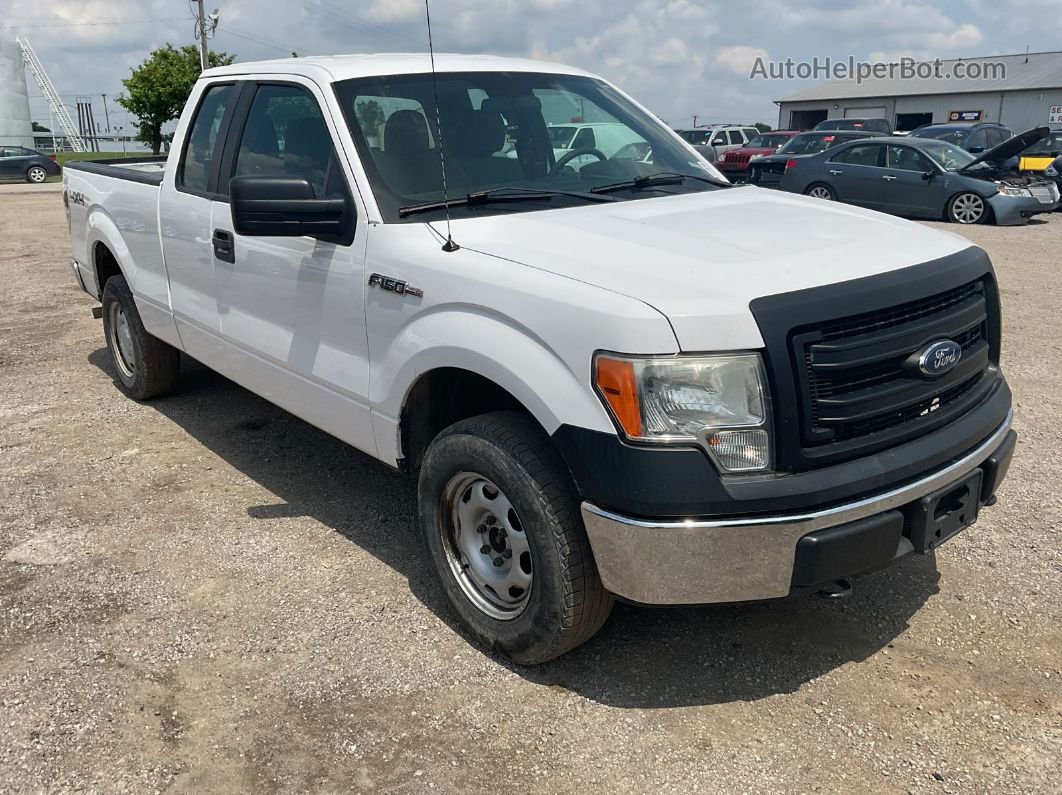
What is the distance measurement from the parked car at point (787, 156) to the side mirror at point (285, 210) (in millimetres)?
14104

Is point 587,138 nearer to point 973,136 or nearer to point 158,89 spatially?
point 973,136

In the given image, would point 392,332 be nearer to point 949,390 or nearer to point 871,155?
point 949,390

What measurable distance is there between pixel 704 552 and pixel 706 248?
3.20 feet

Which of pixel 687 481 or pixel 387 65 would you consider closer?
pixel 687 481

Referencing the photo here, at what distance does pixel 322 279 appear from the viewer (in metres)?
3.71

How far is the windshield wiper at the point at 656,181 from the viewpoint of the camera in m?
3.86

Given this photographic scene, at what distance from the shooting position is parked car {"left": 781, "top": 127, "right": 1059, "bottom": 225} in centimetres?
1556

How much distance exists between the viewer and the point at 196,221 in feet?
15.0

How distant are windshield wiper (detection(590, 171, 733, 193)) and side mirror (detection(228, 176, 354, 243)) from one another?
103 centimetres

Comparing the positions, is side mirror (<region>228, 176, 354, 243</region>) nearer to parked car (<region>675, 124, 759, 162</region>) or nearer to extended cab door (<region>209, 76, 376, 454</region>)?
extended cab door (<region>209, 76, 376, 454</region>)

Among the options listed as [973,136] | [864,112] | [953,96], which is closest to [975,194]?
[973,136]

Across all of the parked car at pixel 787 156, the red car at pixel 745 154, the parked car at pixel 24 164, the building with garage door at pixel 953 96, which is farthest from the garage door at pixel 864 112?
the parked car at pixel 24 164

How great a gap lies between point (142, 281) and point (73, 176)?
157 cm

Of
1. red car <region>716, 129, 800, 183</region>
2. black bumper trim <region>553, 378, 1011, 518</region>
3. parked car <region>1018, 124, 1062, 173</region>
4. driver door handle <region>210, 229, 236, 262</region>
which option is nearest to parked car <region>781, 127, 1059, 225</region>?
parked car <region>1018, 124, 1062, 173</region>
